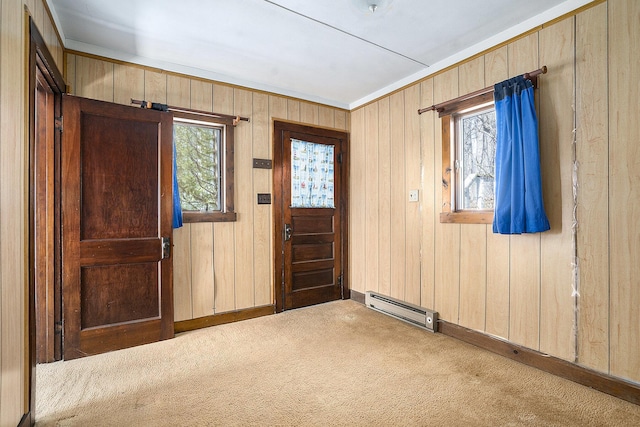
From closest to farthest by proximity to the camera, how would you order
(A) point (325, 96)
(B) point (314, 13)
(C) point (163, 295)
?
(B) point (314, 13), (C) point (163, 295), (A) point (325, 96)

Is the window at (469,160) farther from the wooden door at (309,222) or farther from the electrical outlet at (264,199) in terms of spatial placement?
the electrical outlet at (264,199)

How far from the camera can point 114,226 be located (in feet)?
9.12

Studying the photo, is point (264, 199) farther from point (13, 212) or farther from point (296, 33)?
point (13, 212)

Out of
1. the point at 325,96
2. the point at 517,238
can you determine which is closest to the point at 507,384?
the point at 517,238

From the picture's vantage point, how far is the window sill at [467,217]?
2.79 metres

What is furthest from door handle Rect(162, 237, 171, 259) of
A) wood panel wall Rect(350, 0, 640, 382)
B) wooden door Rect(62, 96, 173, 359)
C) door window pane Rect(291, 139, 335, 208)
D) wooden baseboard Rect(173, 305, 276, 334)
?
wood panel wall Rect(350, 0, 640, 382)

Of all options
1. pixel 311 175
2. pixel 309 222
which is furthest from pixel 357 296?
pixel 311 175

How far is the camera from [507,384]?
86.9 inches

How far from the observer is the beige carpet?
6.10ft

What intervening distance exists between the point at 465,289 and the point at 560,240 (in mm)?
912

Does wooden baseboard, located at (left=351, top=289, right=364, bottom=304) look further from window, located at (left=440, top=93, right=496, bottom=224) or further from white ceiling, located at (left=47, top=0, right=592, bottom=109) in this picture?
white ceiling, located at (left=47, top=0, right=592, bottom=109)

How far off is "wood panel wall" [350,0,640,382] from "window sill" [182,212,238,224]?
2030 millimetres

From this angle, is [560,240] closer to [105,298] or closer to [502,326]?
[502,326]

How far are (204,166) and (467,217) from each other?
2679mm
